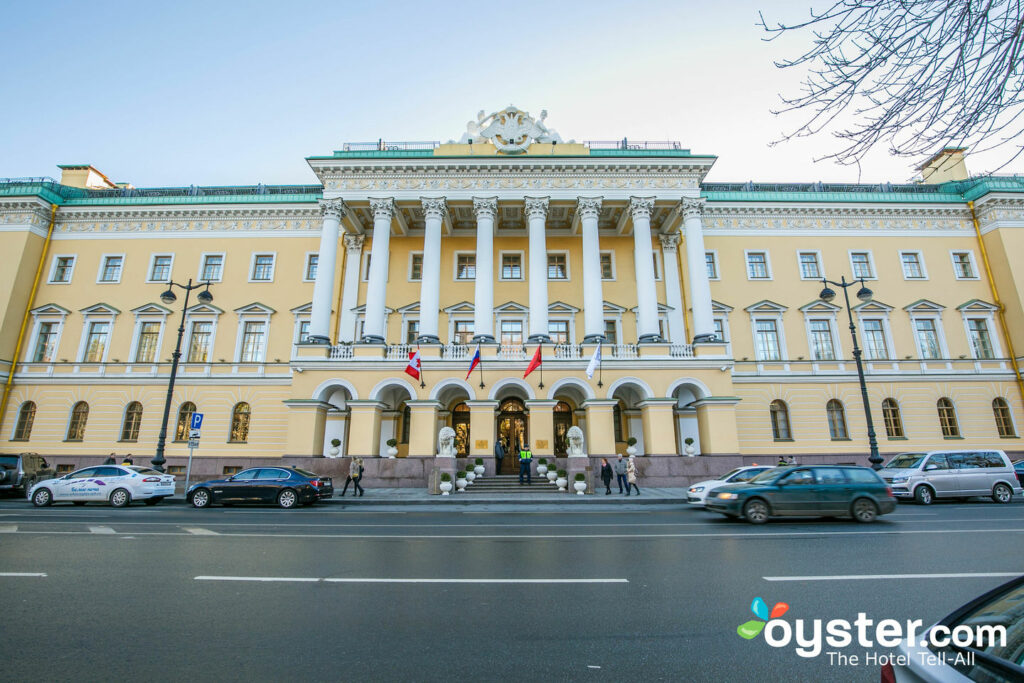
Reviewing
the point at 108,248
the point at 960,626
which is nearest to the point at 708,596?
the point at 960,626

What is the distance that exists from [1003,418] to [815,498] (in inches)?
978

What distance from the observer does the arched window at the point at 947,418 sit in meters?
26.4

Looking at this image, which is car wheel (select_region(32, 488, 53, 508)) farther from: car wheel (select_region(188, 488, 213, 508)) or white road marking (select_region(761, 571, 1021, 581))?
white road marking (select_region(761, 571, 1021, 581))

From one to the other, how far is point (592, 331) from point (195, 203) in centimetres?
2637

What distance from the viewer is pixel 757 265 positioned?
29297 millimetres

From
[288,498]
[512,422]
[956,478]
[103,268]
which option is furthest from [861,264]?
[103,268]

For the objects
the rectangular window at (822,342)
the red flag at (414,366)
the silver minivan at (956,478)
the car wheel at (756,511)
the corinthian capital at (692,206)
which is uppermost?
the corinthian capital at (692,206)

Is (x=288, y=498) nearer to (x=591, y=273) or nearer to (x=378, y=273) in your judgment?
(x=378, y=273)

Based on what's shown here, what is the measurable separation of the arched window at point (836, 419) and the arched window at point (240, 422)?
32.7 m

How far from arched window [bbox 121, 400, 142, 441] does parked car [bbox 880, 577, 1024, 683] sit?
33739 mm

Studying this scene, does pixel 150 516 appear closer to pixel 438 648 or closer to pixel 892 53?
pixel 438 648

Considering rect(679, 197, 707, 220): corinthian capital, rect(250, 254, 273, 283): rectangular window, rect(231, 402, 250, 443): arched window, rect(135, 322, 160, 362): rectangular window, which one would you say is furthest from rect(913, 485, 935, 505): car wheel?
rect(135, 322, 160, 362): rectangular window

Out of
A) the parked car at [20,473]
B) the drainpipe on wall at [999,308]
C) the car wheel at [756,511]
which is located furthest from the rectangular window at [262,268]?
the drainpipe on wall at [999,308]

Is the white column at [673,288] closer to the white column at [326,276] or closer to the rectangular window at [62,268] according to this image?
the white column at [326,276]
